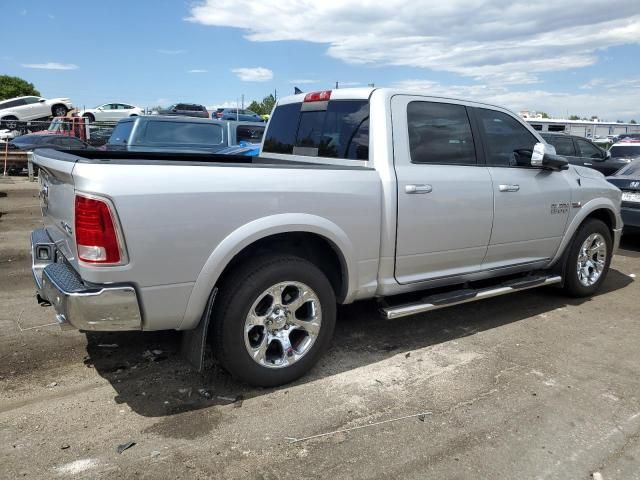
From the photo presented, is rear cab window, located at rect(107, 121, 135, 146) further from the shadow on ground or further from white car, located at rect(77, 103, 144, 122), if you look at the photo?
white car, located at rect(77, 103, 144, 122)

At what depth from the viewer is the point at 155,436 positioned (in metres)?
2.99

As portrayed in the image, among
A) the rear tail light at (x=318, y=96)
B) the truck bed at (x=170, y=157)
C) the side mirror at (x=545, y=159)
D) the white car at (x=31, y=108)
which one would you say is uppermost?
the white car at (x=31, y=108)

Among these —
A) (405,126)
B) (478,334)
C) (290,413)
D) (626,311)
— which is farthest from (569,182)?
(290,413)

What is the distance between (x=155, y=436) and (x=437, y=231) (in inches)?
93.7

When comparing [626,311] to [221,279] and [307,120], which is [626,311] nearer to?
[307,120]

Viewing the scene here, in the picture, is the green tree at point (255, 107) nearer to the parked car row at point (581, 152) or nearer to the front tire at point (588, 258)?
the parked car row at point (581, 152)

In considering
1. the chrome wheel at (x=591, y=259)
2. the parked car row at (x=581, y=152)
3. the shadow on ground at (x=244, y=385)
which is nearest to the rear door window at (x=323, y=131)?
the shadow on ground at (x=244, y=385)

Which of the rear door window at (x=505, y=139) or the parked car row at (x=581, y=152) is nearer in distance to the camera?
the rear door window at (x=505, y=139)

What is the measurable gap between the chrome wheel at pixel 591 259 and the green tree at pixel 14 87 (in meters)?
80.7

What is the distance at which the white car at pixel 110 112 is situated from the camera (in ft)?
102

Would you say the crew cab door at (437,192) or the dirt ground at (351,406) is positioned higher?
the crew cab door at (437,192)

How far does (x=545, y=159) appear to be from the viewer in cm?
464

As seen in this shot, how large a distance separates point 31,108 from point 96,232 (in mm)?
31133

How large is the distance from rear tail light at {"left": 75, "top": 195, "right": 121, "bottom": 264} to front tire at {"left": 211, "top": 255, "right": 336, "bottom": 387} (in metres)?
0.74
